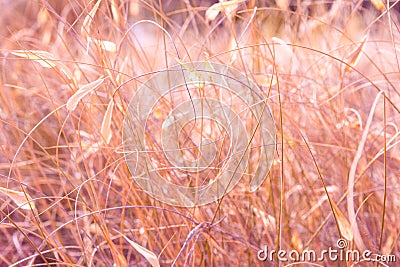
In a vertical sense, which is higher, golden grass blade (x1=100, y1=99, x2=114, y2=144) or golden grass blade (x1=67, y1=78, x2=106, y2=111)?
golden grass blade (x1=67, y1=78, x2=106, y2=111)

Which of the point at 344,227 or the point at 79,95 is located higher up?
the point at 79,95

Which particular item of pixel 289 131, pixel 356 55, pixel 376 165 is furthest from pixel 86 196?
pixel 356 55

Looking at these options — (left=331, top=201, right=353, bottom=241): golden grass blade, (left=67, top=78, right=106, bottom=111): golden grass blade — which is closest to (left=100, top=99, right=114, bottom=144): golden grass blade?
(left=67, top=78, right=106, bottom=111): golden grass blade

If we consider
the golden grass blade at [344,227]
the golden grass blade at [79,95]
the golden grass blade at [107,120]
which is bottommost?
the golden grass blade at [344,227]

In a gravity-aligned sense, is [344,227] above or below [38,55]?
below

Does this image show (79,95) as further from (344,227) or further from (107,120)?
(344,227)

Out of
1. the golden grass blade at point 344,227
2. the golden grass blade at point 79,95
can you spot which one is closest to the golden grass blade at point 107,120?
the golden grass blade at point 79,95

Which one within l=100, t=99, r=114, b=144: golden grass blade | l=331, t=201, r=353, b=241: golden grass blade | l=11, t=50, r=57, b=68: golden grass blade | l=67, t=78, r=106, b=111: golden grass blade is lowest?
l=331, t=201, r=353, b=241: golden grass blade

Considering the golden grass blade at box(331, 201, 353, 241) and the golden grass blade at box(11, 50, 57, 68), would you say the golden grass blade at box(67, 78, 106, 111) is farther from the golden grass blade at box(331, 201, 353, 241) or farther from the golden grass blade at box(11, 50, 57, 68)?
the golden grass blade at box(331, 201, 353, 241)

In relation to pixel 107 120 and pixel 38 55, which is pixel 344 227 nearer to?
pixel 107 120

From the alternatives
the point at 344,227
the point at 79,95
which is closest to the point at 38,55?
the point at 79,95

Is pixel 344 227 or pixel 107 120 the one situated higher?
pixel 107 120

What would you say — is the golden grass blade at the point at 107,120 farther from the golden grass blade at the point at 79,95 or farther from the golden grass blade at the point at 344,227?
the golden grass blade at the point at 344,227

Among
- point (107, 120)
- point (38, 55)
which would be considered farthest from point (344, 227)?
point (38, 55)
